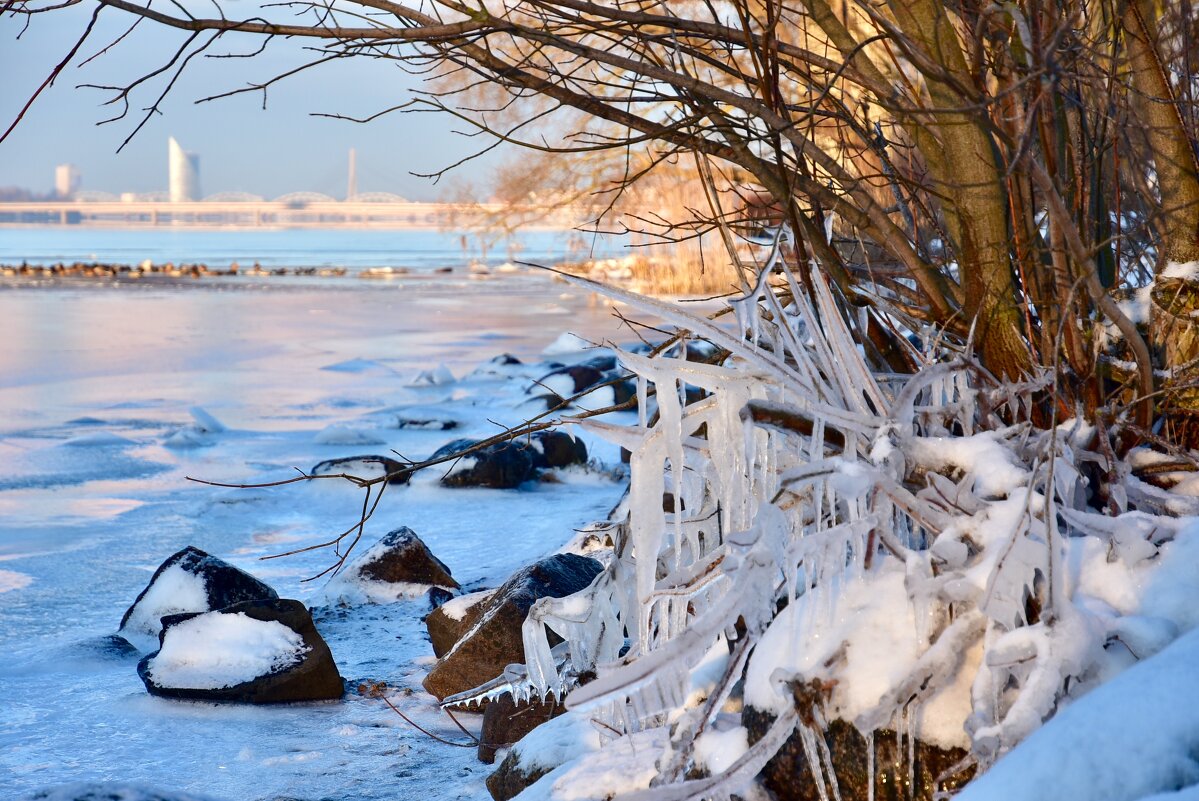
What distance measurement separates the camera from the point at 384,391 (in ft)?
35.8

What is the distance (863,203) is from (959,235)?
9.9 inches

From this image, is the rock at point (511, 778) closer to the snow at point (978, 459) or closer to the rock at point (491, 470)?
the snow at point (978, 459)

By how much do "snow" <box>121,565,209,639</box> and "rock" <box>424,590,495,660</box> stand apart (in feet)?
2.69

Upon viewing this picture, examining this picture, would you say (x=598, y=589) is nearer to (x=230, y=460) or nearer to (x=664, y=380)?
(x=664, y=380)

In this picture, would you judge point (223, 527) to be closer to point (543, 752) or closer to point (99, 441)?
point (99, 441)

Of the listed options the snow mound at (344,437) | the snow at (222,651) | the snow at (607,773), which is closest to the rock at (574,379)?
the snow mound at (344,437)

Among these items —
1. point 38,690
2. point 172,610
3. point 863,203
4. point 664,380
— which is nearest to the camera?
point 664,380

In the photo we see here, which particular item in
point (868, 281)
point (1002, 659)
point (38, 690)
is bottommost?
point (38, 690)

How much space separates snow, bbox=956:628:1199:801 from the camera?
1509 millimetres

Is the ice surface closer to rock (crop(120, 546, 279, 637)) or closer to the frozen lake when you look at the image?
the frozen lake

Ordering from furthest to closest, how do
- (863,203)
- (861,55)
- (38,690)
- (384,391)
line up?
1. (384,391)
2. (38,690)
3. (861,55)
4. (863,203)

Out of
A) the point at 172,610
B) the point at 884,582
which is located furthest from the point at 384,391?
the point at 884,582

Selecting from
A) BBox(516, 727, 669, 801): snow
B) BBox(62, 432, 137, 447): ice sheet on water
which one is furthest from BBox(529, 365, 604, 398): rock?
BBox(516, 727, 669, 801): snow

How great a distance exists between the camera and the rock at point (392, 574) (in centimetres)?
457
